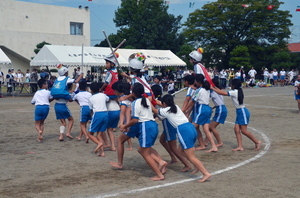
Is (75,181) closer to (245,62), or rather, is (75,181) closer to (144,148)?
(144,148)

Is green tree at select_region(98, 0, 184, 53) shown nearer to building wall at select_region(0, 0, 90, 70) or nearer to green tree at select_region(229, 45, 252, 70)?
building wall at select_region(0, 0, 90, 70)

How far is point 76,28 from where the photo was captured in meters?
53.1

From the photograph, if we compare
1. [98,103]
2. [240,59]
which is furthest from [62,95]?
[240,59]

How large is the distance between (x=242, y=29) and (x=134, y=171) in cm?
4907

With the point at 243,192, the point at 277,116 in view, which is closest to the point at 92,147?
the point at 243,192

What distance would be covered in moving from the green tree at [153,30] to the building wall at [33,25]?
1045cm

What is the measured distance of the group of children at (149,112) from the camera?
6340 mm

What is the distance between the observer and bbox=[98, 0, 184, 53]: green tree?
200 ft

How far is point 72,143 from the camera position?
9.64m

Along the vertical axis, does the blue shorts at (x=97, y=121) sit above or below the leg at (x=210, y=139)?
above

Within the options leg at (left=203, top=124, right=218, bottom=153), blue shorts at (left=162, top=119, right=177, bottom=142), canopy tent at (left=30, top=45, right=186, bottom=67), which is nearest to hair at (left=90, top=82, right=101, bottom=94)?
blue shorts at (left=162, top=119, right=177, bottom=142)

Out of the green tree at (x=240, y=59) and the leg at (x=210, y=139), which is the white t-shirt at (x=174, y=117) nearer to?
the leg at (x=210, y=139)

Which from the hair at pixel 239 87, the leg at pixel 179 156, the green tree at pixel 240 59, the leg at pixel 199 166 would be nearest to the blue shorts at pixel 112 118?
the leg at pixel 179 156

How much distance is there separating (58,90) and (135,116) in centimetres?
398
